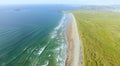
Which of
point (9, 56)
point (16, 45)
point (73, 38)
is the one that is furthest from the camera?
point (73, 38)

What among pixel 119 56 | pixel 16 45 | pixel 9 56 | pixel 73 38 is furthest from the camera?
pixel 73 38

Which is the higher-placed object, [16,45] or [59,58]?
[16,45]

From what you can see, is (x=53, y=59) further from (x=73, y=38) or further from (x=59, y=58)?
(x=73, y=38)

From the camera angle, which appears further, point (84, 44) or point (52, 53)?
point (84, 44)

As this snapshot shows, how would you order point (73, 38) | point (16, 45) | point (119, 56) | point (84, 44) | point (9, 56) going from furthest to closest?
point (73, 38) < point (84, 44) < point (16, 45) < point (119, 56) < point (9, 56)

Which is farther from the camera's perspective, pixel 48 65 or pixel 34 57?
pixel 34 57

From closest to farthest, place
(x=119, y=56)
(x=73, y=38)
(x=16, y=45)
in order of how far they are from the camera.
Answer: (x=119, y=56)
(x=16, y=45)
(x=73, y=38)

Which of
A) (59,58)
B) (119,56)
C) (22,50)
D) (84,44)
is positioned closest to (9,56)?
(22,50)

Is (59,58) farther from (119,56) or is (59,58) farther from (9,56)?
(119,56)

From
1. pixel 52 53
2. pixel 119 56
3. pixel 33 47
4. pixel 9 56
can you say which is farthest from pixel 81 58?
pixel 9 56
